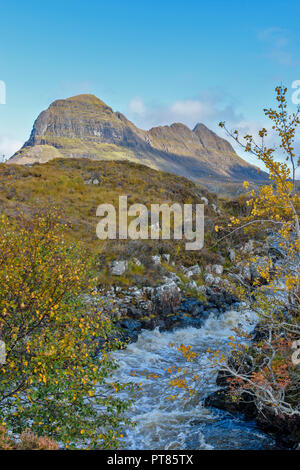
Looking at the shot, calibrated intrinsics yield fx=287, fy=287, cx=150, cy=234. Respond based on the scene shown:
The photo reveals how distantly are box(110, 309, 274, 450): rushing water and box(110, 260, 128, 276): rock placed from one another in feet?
16.6

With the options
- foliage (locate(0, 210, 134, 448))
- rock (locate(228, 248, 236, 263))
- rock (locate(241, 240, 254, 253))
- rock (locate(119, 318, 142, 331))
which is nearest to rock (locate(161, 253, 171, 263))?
rock (locate(228, 248, 236, 263))

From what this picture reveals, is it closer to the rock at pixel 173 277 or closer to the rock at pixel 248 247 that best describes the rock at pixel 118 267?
the rock at pixel 173 277

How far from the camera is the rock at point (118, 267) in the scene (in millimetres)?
20562

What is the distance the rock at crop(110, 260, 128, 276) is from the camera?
2056 centimetres

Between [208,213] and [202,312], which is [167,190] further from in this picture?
[202,312]

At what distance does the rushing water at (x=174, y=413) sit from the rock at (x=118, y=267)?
16.6ft

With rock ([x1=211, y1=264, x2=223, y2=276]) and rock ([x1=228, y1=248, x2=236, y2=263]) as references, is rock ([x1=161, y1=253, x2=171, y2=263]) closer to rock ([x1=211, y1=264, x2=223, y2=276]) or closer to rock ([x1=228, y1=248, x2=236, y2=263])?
rock ([x1=211, y1=264, x2=223, y2=276])

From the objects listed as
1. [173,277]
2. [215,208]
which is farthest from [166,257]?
[215,208]

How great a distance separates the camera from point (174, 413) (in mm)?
10883

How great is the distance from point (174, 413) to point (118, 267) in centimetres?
1133

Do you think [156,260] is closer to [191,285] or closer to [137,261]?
[137,261]

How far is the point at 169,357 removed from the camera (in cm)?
1544

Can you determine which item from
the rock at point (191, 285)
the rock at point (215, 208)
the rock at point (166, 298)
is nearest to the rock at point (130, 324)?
the rock at point (166, 298)
